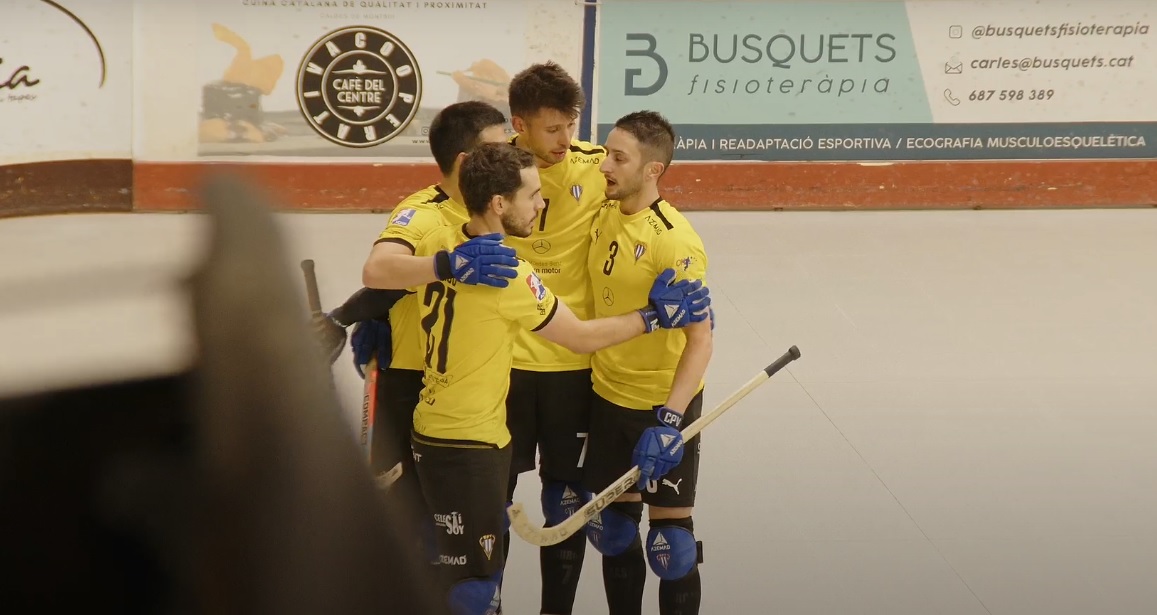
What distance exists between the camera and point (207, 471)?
536 millimetres

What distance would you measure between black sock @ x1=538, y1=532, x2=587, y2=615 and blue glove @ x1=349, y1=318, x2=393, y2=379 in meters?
0.96

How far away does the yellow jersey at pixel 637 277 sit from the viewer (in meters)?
4.46

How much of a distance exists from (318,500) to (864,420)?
6720 millimetres

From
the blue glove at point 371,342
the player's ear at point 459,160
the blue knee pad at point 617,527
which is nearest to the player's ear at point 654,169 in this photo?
the player's ear at point 459,160

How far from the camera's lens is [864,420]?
7039 mm

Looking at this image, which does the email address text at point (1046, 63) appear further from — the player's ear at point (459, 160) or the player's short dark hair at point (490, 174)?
the player's short dark hair at point (490, 174)

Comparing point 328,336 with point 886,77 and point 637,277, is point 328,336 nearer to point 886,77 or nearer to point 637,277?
point 637,277

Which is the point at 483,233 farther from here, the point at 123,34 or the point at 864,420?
the point at 123,34

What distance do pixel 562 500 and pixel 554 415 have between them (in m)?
0.34

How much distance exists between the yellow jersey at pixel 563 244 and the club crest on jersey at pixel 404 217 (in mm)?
499

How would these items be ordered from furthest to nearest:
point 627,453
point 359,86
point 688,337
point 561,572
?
Result: point 359,86
point 561,572
point 627,453
point 688,337

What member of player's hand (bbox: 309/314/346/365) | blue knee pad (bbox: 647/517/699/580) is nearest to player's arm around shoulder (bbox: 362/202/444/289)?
blue knee pad (bbox: 647/517/699/580)

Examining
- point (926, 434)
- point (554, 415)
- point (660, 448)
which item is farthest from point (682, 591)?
point (926, 434)

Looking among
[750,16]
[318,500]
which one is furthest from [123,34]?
[318,500]
